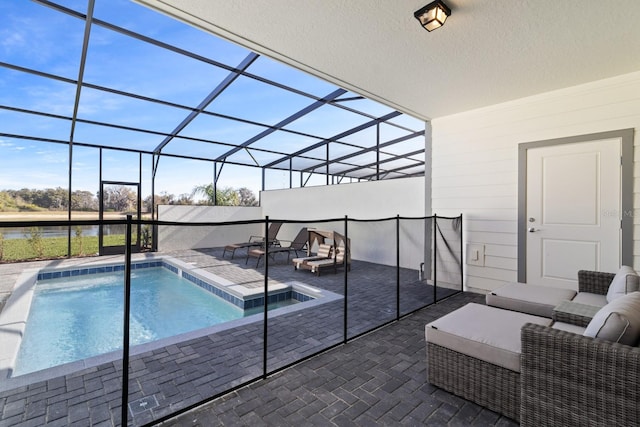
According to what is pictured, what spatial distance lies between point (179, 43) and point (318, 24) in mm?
2397

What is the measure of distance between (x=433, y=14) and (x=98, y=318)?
12.9 feet

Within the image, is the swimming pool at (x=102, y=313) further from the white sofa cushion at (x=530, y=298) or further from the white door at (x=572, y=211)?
the white door at (x=572, y=211)

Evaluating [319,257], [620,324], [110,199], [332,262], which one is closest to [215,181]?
[110,199]

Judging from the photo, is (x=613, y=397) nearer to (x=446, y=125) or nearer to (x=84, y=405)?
(x=84, y=405)

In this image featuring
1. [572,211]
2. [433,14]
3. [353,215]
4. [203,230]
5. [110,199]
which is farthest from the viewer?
[110,199]

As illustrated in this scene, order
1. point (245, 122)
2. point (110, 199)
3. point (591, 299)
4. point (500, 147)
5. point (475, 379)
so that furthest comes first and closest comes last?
point (110, 199)
point (245, 122)
point (500, 147)
point (591, 299)
point (475, 379)

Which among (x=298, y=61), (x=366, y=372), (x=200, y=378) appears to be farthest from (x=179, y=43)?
(x=366, y=372)

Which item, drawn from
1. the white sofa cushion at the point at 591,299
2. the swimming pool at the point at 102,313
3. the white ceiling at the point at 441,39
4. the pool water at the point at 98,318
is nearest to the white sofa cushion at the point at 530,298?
the white sofa cushion at the point at 591,299

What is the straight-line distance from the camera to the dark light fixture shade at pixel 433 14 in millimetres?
2180

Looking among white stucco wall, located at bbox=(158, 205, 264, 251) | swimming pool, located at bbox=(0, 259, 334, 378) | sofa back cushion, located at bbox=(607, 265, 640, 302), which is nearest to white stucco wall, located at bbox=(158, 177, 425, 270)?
white stucco wall, located at bbox=(158, 205, 264, 251)

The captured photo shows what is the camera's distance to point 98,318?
2.73m

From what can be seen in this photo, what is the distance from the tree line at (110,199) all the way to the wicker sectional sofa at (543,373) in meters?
9.19

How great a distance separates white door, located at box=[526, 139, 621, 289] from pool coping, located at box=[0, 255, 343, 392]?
2.91m

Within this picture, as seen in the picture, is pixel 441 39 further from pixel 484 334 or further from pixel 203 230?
pixel 203 230
